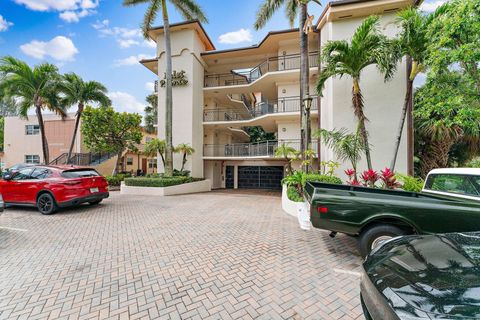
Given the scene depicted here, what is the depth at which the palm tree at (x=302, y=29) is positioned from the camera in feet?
31.9

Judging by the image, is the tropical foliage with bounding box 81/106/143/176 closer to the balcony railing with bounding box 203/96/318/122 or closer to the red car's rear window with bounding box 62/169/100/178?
the balcony railing with bounding box 203/96/318/122

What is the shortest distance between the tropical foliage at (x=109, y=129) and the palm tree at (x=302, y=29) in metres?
12.9

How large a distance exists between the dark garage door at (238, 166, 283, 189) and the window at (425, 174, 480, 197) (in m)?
13.0

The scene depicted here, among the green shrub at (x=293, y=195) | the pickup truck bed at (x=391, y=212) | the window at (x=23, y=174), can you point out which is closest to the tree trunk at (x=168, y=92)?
the window at (x=23, y=174)

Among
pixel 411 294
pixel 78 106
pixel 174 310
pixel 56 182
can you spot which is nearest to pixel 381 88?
pixel 411 294

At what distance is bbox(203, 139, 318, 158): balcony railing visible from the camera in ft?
48.0

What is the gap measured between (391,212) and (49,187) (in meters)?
9.90

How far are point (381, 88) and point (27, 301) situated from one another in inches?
545

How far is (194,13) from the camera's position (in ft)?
48.6

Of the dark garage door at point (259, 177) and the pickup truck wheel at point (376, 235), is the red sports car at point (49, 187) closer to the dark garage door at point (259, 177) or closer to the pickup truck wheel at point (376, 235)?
the pickup truck wheel at point (376, 235)

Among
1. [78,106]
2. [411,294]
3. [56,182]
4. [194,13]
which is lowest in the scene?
[411,294]

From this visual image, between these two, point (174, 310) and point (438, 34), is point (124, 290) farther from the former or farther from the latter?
point (438, 34)

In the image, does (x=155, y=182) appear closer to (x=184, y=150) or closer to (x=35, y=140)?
(x=184, y=150)

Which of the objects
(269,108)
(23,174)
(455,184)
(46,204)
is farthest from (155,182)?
(455,184)
